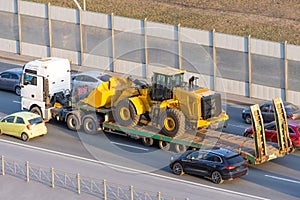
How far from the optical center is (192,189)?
36.6 m

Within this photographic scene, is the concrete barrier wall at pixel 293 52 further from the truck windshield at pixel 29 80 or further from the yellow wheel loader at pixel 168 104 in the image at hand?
the truck windshield at pixel 29 80

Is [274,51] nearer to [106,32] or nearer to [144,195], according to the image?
[106,32]

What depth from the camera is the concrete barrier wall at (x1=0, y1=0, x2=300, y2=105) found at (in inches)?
2045

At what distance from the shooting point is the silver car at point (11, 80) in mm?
52469

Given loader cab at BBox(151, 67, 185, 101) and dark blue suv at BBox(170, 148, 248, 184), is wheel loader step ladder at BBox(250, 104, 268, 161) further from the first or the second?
loader cab at BBox(151, 67, 185, 101)

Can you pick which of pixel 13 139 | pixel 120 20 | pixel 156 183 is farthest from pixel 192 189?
pixel 120 20

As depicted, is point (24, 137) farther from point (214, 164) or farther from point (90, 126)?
point (214, 164)

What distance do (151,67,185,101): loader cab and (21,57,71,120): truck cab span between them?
22.8 ft

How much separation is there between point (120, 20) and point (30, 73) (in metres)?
12.8

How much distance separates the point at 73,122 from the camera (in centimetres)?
4509

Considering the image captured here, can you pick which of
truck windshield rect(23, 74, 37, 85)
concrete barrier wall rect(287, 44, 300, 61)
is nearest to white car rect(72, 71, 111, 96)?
truck windshield rect(23, 74, 37, 85)

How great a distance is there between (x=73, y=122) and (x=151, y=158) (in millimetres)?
6069

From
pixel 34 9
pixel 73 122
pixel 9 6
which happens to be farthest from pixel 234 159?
pixel 9 6

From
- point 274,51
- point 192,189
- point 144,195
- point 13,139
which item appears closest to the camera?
point 144,195
